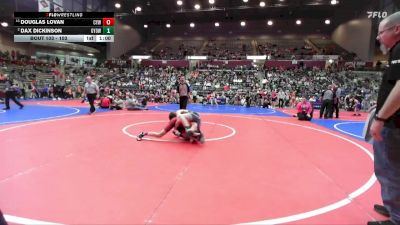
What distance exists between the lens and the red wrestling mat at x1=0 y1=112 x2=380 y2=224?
2.75 metres

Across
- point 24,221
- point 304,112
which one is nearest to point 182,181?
point 24,221

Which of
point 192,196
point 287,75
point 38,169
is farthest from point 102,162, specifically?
point 287,75

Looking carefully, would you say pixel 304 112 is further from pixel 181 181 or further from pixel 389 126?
pixel 389 126

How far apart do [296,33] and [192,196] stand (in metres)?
42.3

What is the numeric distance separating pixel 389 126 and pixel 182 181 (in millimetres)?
2371

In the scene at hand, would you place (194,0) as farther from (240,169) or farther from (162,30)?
(240,169)

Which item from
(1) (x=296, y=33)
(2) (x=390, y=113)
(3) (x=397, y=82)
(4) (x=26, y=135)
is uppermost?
(1) (x=296, y=33)

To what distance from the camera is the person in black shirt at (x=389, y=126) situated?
2264mm

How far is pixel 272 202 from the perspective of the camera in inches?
121

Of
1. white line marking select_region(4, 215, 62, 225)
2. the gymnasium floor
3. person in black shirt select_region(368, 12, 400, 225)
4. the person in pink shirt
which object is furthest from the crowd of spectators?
person in black shirt select_region(368, 12, 400, 225)
